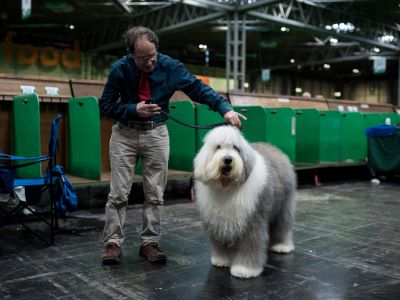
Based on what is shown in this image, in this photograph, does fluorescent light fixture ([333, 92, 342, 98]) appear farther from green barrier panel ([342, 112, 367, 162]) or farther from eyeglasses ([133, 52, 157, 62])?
eyeglasses ([133, 52, 157, 62])

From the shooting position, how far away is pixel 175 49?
76.2ft

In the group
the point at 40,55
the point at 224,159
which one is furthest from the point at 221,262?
the point at 40,55

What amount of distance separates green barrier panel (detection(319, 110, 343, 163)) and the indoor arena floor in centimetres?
281

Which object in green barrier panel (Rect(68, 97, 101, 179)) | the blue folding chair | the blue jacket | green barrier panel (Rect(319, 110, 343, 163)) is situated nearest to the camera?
the blue jacket

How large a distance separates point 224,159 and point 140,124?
2.64 ft

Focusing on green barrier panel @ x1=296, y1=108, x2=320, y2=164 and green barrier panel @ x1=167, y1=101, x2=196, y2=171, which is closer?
green barrier panel @ x1=167, y1=101, x2=196, y2=171

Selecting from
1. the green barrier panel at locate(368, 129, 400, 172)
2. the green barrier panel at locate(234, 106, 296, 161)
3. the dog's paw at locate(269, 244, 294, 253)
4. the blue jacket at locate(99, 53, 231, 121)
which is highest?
the blue jacket at locate(99, 53, 231, 121)

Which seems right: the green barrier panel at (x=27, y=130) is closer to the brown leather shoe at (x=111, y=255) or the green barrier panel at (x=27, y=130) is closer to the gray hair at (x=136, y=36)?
the brown leather shoe at (x=111, y=255)

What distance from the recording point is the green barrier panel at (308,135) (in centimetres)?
733

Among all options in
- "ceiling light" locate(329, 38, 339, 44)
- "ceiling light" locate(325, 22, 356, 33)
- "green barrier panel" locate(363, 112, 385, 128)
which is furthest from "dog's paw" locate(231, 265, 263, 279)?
"ceiling light" locate(329, 38, 339, 44)

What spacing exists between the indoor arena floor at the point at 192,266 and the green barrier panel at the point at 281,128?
186 cm

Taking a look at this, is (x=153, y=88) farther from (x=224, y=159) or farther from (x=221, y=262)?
(x=221, y=262)

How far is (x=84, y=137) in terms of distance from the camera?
16.3ft

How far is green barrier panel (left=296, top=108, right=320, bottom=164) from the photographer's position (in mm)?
7328
